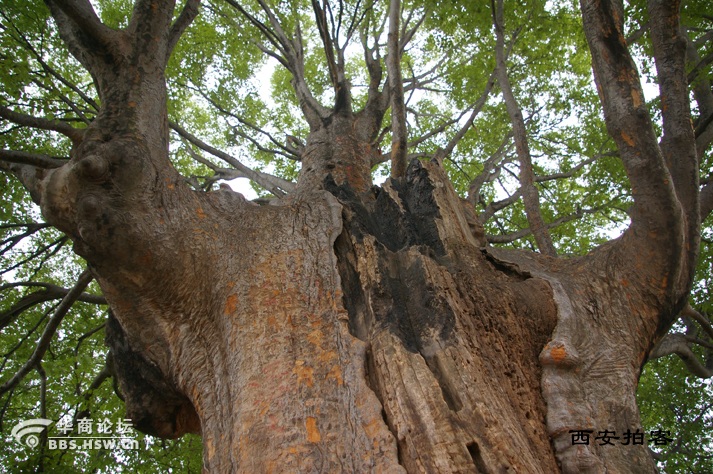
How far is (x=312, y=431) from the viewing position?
1708 mm

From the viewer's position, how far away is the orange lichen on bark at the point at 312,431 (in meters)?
1.69

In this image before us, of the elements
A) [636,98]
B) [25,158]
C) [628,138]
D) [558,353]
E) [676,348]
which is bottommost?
[558,353]

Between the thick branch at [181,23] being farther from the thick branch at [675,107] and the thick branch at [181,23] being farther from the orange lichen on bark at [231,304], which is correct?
the thick branch at [675,107]

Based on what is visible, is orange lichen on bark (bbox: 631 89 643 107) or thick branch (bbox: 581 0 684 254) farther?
orange lichen on bark (bbox: 631 89 643 107)

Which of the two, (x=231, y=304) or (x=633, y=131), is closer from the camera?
(x=231, y=304)

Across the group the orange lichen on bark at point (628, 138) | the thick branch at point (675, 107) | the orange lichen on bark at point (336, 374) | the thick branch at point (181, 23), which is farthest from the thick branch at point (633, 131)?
the thick branch at point (181, 23)

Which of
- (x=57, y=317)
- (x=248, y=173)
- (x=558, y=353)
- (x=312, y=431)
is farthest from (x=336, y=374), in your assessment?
(x=248, y=173)

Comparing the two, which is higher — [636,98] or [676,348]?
[636,98]

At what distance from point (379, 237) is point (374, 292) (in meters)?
0.59

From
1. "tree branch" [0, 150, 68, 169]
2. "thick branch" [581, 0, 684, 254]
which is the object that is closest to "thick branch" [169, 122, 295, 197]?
"tree branch" [0, 150, 68, 169]

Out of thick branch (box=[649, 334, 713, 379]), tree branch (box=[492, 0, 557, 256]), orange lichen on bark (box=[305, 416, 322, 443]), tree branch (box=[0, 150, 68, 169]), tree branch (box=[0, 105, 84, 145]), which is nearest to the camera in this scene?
orange lichen on bark (box=[305, 416, 322, 443])

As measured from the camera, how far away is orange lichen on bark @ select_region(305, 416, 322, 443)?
1.69 metres

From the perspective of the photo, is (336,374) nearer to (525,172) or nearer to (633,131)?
(633,131)

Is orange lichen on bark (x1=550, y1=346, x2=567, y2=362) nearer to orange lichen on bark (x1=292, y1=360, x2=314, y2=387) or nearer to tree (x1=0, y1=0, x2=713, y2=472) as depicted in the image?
tree (x1=0, y1=0, x2=713, y2=472)
